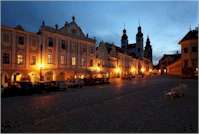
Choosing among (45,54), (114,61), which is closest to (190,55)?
(114,61)

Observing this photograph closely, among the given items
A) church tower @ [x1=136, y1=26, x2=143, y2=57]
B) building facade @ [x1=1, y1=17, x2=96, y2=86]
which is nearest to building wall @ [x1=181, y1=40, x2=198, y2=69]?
building facade @ [x1=1, y1=17, x2=96, y2=86]

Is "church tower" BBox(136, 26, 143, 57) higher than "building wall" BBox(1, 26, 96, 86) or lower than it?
higher

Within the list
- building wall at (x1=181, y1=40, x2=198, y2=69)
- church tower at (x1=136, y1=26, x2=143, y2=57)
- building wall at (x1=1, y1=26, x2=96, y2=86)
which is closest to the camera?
building wall at (x1=1, y1=26, x2=96, y2=86)

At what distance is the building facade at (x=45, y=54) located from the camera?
28.5 m

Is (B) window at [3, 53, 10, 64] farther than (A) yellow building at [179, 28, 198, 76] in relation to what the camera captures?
No

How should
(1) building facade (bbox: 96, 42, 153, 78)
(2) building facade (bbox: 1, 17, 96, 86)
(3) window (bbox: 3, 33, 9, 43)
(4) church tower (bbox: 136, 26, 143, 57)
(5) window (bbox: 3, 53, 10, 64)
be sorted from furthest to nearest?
(4) church tower (bbox: 136, 26, 143, 57), (1) building facade (bbox: 96, 42, 153, 78), (2) building facade (bbox: 1, 17, 96, 86), (5) window (bbox: 3, 53, 10, 64), (3) window (bbox: 3, 33, 9, 43)

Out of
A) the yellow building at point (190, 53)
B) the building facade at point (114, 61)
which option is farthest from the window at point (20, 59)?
the yellow building at point (190, 53)

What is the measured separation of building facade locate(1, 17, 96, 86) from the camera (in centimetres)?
2850

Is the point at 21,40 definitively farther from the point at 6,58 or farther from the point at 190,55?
the point at 190,55

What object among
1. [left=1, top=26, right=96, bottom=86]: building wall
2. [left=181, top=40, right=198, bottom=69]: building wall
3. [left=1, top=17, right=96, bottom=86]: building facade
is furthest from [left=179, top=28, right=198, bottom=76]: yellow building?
[left=1, top=26, right=96, bottom=86]: building wall

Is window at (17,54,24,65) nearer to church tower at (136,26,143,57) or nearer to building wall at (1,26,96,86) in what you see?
building wall at (1,26,96,86)

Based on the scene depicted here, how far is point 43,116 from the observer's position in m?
9.81

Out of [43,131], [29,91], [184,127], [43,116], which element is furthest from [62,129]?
[29,91]

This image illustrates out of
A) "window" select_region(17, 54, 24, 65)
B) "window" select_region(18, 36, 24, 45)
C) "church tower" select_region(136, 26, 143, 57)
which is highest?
"church tower" select_region(136, 26, 143, 57)
